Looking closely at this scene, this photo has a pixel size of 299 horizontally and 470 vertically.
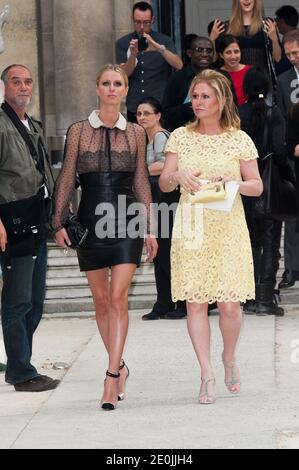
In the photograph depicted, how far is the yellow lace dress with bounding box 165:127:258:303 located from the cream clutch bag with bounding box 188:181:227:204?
0.15 m

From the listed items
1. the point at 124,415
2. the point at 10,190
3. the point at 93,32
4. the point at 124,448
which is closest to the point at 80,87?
the point at 93,32

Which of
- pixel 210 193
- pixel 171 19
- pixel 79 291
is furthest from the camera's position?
pixel 171 19

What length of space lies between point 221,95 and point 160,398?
176 cm

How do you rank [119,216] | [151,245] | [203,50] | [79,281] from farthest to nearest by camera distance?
[79,281]
[203,50]
[151,245]
[119,216]

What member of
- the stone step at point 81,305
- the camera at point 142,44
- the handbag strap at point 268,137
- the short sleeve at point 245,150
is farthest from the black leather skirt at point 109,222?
the camera at point 142,44

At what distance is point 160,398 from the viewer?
8539mm

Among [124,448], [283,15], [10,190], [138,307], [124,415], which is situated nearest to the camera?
[124,448]

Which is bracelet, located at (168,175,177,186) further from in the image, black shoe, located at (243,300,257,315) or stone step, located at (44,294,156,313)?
stone step, located at (44,294,156,313)

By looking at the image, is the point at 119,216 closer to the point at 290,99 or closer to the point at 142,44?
the point at 290,99

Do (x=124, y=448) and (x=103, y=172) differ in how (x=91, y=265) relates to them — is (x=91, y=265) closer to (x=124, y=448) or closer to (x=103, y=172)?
(x=103, y=172)

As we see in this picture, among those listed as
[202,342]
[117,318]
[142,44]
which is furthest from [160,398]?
[142,44]

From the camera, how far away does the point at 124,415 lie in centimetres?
799

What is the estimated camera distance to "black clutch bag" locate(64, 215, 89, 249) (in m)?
8.38

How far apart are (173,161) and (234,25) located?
443cm
